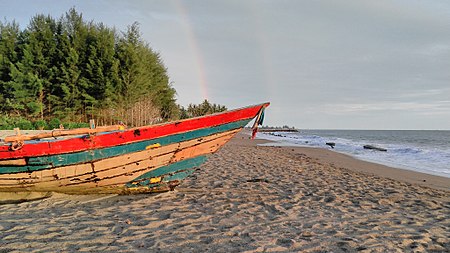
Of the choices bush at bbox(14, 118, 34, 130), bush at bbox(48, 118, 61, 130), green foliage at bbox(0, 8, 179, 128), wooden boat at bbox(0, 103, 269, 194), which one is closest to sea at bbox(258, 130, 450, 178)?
wooden boat at bbox(0, 103, 269, 194)

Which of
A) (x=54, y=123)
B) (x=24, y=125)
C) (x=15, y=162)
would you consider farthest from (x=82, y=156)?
(x=54, y=123)

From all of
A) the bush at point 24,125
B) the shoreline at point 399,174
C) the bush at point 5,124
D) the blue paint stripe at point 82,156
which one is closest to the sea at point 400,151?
the shoreline at point 399,174

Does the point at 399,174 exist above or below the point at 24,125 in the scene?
below

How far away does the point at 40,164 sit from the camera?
4016 millimetres

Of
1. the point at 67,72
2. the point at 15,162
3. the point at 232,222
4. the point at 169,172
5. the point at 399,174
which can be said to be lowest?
the point at 399,174

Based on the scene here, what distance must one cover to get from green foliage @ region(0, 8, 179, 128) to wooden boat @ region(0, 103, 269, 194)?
52.5ft

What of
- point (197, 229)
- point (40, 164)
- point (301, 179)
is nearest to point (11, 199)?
point (40, 164)

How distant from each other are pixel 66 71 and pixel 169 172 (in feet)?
58.0

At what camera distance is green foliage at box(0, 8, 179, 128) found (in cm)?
1848

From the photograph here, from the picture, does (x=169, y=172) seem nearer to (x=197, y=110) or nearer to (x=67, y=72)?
(x=67, y=72)

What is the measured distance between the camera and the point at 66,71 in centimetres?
1867

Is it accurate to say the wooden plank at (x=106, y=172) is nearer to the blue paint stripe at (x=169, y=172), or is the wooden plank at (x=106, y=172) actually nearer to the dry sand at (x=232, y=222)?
the blue paint stripe at (x=169, y=172)

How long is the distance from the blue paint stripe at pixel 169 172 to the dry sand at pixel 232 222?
273mm

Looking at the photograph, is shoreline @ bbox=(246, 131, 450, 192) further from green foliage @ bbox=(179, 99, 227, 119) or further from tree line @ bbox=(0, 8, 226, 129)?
green foliage @ bbox=(179, 99, 227, 119)
